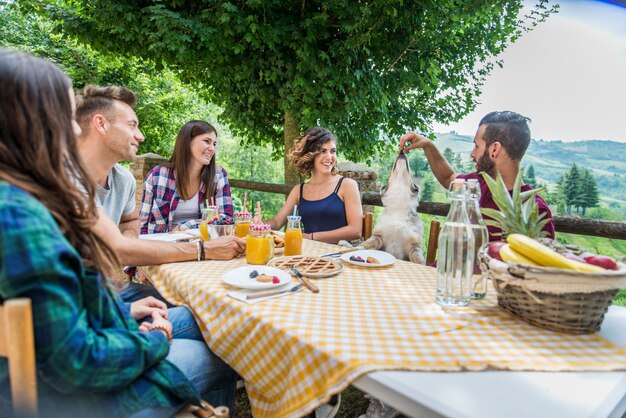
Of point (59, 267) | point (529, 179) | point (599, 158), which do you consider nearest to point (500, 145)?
point (529, 179)

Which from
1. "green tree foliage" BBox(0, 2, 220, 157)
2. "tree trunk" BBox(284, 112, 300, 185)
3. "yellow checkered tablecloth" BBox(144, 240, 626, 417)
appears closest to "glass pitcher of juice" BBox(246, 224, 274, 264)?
"yellow checkered tablecloth" BBox(144, 240, 626, 417)

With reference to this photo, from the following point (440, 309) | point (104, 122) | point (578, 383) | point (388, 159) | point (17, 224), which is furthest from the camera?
point (388, 159)

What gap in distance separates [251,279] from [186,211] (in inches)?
67.9

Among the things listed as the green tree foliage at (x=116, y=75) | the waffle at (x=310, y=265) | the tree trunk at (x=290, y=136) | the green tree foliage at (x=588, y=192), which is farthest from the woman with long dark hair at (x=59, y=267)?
the green tree foliage at (x=116, y=75)

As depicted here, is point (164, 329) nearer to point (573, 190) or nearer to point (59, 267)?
point (59, 267)

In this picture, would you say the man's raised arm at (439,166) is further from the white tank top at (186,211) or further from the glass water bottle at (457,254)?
the white tank top at (186,211)

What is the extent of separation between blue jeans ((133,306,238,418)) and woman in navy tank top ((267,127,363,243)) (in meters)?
1.29

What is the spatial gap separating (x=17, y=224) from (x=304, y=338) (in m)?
0.63

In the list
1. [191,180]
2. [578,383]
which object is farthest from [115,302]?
[191,180]

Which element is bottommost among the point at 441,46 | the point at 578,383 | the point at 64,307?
the point at 578,383

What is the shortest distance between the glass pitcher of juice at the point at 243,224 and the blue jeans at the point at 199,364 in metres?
0.63

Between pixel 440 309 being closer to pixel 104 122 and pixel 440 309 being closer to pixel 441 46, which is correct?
pixel 104 122

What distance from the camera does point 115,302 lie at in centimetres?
97

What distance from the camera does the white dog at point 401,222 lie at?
2002 millimetres
